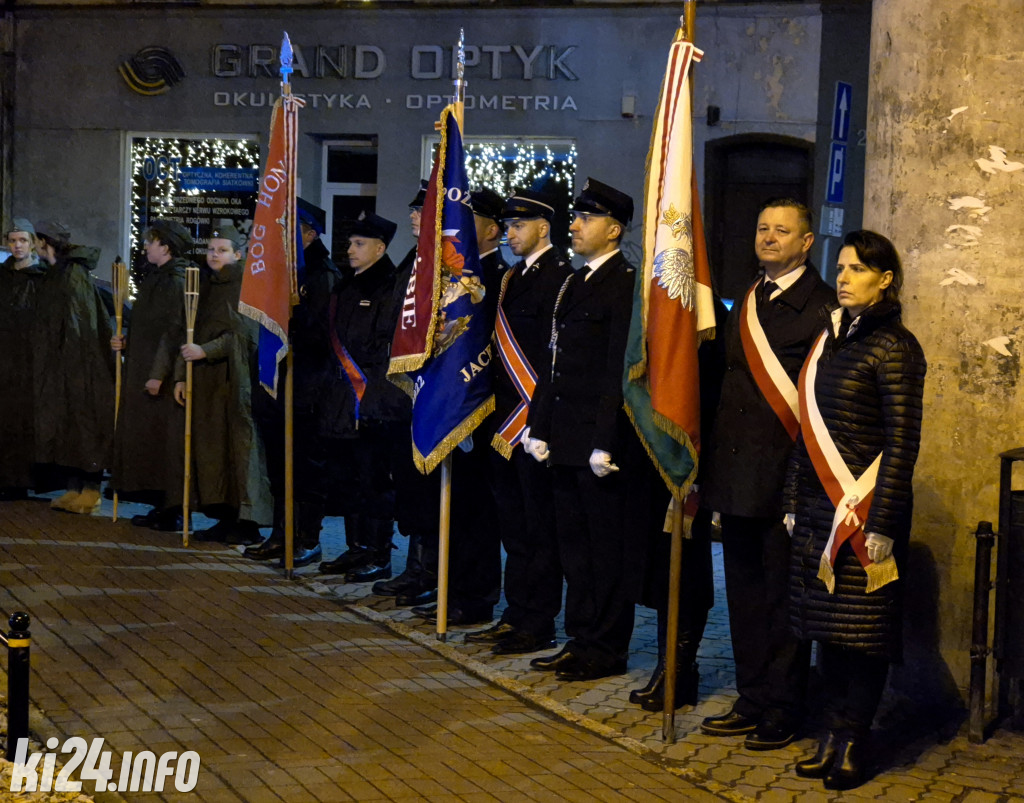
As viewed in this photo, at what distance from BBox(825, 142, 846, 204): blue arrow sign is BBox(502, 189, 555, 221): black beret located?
3922 millimetres

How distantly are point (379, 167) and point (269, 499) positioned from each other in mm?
7030

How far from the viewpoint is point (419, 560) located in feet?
29.5

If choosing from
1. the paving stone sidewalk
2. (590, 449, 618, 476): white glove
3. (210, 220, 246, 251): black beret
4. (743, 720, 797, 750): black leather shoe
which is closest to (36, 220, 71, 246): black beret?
(210, 220, 246, 251): black beret

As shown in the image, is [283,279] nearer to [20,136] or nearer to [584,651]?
[584,651]

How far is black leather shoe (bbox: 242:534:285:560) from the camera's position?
1005 centimetres

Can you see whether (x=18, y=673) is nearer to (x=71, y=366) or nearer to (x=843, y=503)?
(x=843, y=503)

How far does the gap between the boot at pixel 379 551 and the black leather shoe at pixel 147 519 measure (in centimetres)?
220

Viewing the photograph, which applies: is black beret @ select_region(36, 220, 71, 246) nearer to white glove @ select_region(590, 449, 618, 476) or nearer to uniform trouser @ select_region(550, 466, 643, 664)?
uniform trouser @ select_region(550, 466, 643, 664)

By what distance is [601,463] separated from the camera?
6805mm

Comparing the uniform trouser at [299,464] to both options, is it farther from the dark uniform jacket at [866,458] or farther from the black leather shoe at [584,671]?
the dark uniform jacket at [866,458]

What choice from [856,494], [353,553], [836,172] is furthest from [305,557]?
[856,494]

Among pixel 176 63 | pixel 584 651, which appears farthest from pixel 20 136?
pixel 584 651

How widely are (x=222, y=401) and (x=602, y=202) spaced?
178 inches

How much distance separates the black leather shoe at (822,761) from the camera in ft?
18.8
